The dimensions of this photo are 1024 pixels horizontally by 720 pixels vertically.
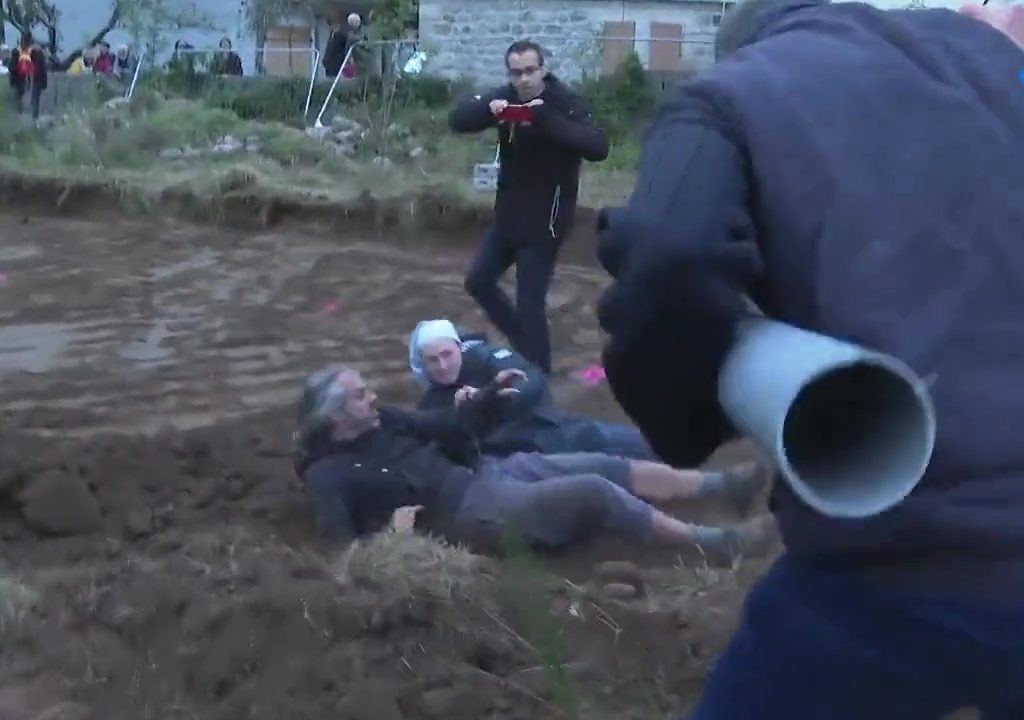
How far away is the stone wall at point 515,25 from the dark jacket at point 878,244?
64.7 ft

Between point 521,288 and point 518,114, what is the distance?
2.49 feet

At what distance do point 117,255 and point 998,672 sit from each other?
31.7 feet

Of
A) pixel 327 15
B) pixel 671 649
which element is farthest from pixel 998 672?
pixel 327 15

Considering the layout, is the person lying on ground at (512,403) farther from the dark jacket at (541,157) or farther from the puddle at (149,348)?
the puddle at (149,348)

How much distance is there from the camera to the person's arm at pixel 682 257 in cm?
161

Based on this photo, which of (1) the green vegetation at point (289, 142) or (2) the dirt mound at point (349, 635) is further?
(1) the green vegetation at point (289, 142)

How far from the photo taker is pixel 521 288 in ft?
20.7

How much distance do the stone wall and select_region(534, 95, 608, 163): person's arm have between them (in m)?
15.2

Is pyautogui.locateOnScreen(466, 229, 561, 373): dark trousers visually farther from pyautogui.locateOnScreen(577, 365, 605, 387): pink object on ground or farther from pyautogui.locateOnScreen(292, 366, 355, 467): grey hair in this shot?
pyautogui.locateOnScreen(292, 366, 355, 467): grey hair

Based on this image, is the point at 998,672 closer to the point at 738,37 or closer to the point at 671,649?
the point at 738,37

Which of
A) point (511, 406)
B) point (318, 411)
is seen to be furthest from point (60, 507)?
point (511, 406)

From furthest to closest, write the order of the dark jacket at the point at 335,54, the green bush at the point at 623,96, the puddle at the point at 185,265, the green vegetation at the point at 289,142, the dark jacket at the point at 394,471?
the dark jacket at the point at 335,54, the green bush at the point at 623,96, the green vegetation at the point at 289,142, the puddle at the point at 185,265, the dark jacket at the point at 394,471

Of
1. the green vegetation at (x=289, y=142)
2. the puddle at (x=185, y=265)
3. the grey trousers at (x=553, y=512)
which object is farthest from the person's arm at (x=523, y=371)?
the green vegetation at (x=289, y=142)

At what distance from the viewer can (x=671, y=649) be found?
3.48m
